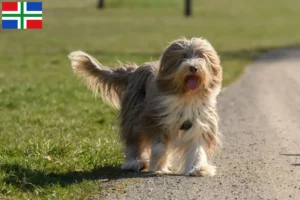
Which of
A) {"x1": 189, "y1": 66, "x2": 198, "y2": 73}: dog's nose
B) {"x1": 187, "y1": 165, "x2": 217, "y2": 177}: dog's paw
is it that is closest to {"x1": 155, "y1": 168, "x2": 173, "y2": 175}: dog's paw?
{"x1": 187, "y1": 165, "x2": 217, "y2": 177}: dog's paw

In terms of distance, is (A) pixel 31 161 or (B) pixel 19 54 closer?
(A) pixel 31 161

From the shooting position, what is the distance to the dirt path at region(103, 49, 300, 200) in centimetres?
788

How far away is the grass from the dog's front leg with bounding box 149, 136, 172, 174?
1.48 ft

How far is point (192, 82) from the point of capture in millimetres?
8531

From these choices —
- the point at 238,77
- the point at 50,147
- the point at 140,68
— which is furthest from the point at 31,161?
the point at 238,77

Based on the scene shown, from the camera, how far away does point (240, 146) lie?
10742mm

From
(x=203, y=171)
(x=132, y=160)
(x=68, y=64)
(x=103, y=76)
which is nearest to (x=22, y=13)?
(x=103, y=76)

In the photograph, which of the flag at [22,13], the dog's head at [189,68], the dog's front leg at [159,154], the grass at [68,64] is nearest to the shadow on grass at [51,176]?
the grass at [68,64]

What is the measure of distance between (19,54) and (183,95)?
20.4 metres

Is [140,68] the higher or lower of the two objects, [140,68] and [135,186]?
the higher

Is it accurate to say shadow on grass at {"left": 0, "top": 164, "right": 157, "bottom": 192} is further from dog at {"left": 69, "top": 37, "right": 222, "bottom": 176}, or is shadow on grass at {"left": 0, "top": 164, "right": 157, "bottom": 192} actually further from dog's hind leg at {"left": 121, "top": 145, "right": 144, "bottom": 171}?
dog at {"left": 69, "top": 37, "right": 222, "bottom": 176}

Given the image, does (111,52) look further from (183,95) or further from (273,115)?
(183,95)

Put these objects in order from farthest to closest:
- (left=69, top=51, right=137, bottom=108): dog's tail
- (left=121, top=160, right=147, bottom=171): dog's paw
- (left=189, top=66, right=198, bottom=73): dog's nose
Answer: (left=69, top=51, right=137, bottom=108): dog's tail < (left=121, top=160, right=147, bottom=171): dog's paw < (left=189, top=66, right=198, bottom=73): dog's nose

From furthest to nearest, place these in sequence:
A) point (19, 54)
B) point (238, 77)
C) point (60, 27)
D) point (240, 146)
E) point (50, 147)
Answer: point (60, 27), point (19, 54), point (238, 77), point (240, 146), point (50, 147)
